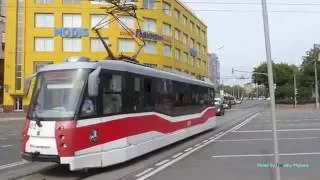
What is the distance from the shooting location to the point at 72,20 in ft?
224

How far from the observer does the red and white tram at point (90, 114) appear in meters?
11.6

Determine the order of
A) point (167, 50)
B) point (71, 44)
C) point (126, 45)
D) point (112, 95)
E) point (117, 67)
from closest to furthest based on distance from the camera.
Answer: point (112, 95) < point (117, 67) < point (71, 44) < point (126, 45) < point (167, 50)

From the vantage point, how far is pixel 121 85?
45.1 feet

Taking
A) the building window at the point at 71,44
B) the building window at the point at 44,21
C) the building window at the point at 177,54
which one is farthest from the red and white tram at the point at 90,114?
the building window at the point at 177,54

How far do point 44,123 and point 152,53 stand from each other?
6041 centimetres

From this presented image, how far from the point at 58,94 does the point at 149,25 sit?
60.5 metres

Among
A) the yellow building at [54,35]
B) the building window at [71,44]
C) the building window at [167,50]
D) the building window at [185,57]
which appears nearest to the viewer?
the yellow building at [54,35]

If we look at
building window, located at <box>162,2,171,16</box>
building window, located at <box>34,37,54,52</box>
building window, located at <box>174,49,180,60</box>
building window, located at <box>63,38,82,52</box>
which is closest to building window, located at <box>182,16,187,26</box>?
building window, located at <box>174,49,180,60</box>

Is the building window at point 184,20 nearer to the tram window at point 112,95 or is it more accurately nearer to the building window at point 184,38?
the building window at point 184,38

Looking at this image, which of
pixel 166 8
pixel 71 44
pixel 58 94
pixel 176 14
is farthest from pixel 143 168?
pixel 176 14

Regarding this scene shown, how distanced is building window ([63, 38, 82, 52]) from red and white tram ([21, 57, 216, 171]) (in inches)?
2094

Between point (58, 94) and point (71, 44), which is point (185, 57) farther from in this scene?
point (58, 94)

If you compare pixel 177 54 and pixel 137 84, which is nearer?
pixel 137 84

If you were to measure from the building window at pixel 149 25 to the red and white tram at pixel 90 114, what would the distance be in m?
55.7
